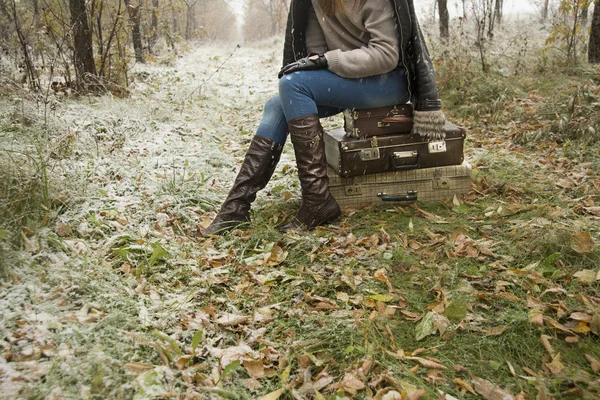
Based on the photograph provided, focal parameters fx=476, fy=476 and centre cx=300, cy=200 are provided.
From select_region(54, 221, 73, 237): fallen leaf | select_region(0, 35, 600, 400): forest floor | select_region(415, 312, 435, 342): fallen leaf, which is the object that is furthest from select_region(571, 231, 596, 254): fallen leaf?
select_region(54, 221, 73, 237): fallen leaf

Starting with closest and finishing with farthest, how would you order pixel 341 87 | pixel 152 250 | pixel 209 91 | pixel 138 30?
pixel 152 250, pixel 341 87, pixel 209 91, pixel 138 30

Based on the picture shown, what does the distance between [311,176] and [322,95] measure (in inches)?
19.5

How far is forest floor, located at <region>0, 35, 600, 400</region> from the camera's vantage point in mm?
1611

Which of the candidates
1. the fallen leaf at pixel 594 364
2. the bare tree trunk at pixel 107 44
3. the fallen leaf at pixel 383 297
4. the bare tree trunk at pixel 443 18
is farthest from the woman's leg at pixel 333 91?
the bare tree trunk at pixel 443 18

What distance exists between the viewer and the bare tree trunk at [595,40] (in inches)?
228

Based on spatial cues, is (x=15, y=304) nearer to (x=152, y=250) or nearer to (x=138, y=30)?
(x=152, y=250)

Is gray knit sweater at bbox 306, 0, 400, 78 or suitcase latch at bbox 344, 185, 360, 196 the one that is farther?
suitcase latch at bbox 344, 185, 360, 196

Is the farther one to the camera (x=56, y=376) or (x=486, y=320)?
(x=486, y=320)

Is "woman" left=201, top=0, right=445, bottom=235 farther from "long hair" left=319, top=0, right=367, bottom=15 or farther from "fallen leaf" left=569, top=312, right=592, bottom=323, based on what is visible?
"fallen leaf" left=569, top=312, right=592, bottom=323

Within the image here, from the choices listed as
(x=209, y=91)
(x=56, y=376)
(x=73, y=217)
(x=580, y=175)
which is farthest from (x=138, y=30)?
(x=56, y=376)

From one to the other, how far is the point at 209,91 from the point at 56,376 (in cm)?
641

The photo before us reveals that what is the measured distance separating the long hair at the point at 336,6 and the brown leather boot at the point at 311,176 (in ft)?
2.11

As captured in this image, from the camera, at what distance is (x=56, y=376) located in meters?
1.48

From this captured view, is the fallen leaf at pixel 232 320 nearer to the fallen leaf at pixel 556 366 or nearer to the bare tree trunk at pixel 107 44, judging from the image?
the fallen leaf at pixel 556 366
